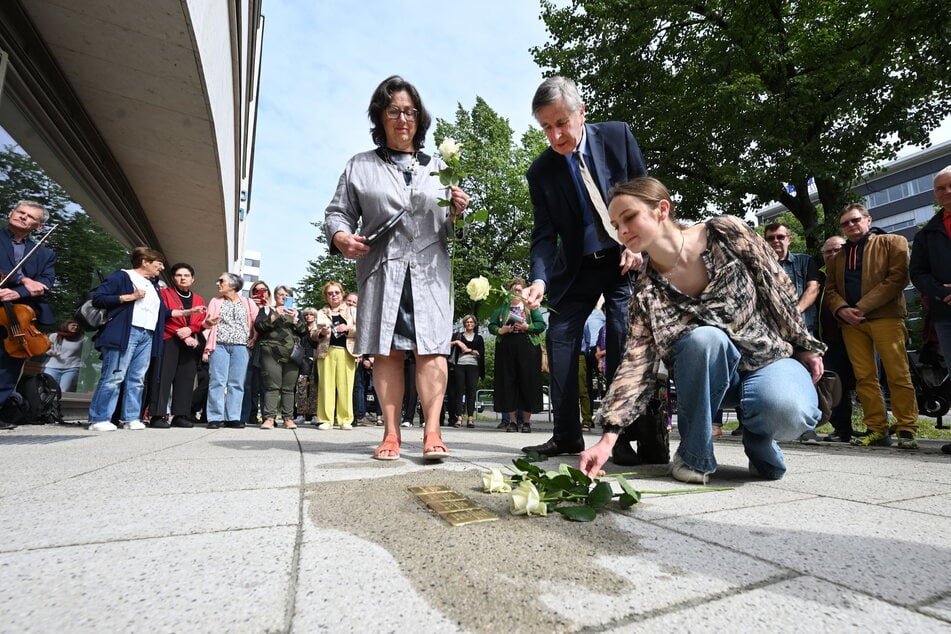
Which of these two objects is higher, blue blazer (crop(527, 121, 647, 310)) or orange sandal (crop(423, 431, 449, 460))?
blue blazer (crop(527, 121, 647, 310))

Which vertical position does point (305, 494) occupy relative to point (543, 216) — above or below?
below

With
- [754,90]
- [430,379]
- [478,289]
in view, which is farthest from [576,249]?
[754,90]

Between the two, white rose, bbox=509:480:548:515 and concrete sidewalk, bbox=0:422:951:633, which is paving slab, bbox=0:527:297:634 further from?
white rose, bbox=509:480:548:515

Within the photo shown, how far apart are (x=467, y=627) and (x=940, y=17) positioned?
27.6ft

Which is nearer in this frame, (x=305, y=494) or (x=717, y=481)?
(x=305, y=494)

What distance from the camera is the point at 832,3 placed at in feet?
34.1

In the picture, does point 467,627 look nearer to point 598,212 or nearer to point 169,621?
point 169,621

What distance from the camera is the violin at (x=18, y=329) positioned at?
443 centimetres

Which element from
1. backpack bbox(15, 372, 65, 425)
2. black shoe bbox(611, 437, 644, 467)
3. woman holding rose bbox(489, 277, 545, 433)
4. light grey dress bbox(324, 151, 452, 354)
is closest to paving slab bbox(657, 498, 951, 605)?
black shoe bbox(611, 437, 644, 467)

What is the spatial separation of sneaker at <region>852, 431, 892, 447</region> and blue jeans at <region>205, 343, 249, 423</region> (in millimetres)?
6666

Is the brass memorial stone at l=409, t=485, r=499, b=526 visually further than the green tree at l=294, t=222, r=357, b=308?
No

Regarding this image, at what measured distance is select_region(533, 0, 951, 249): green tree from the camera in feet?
31.5

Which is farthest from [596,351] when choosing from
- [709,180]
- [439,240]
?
[709,180]

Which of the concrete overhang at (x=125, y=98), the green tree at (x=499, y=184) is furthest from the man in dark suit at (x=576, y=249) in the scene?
the green tree at (x=499, y=184)
